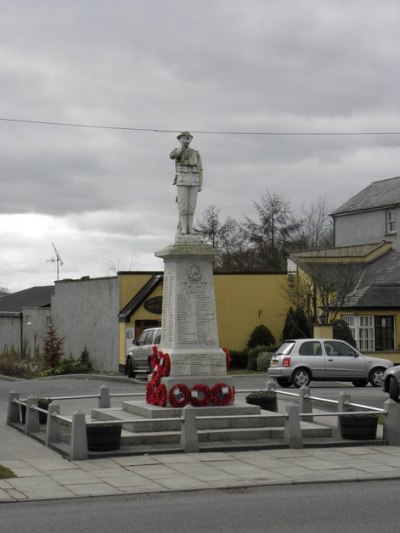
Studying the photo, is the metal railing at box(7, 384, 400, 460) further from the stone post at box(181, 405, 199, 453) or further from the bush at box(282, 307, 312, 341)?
the bush at box(282, 307, 312, 341)

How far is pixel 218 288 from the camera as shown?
4344cm

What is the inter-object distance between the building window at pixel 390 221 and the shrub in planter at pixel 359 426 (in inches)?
1555

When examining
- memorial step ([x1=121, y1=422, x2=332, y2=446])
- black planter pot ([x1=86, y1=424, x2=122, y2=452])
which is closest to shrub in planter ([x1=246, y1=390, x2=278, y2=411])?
memorial step ([x1=121, y1=422, x2=332, y2=446])

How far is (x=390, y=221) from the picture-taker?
185 feet

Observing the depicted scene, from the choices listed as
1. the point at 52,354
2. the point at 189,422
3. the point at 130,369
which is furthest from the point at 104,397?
the point at 52,354

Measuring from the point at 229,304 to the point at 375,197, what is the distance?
19100 millimetres

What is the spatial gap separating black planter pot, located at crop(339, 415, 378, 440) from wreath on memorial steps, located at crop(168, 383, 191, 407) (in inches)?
119

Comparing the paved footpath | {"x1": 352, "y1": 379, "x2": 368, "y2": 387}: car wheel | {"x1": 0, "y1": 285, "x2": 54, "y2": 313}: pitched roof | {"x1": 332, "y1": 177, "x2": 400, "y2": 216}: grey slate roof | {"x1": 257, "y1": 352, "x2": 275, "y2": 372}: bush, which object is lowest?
the paved footpath

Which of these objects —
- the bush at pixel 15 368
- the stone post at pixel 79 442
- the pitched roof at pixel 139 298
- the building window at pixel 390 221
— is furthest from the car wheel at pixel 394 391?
the building window at pixel 390 221

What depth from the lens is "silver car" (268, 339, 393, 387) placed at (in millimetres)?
30797

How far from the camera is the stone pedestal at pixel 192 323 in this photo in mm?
18562

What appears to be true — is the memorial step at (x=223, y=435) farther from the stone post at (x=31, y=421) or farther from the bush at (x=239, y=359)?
the bush at (x=239, y=359)

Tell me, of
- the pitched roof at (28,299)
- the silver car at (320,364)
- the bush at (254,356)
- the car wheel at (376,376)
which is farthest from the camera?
the pitched roof at (28,299)

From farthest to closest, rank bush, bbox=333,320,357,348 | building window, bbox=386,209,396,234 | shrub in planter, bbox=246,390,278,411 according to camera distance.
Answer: building window, bbox=386,209,396,234 < bush, bbox=333,320,357,348 < shrub in planter, bbox=246,390,278,411
